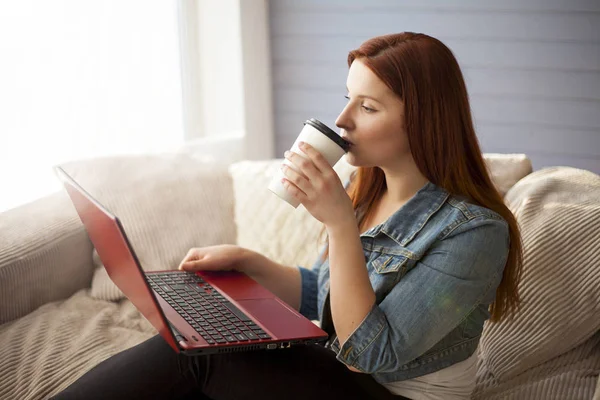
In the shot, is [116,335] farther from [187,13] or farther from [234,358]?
[187,13]

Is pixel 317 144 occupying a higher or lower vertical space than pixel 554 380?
higher

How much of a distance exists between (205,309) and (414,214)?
1.39 ft

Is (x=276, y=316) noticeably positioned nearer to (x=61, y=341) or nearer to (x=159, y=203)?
(x=61, y=341)

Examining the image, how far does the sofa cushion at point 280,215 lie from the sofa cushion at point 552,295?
310mm

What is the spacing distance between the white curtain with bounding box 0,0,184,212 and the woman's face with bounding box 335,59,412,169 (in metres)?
1.27

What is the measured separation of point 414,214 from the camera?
4.33 feet

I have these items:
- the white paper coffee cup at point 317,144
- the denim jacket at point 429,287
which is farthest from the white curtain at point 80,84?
the denim jacket at point 429,287

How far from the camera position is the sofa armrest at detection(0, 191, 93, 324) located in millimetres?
1751

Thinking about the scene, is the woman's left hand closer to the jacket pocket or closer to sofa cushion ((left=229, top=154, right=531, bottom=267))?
the jacket pocket

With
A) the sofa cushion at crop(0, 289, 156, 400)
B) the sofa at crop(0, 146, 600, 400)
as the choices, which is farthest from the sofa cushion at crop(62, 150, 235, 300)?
the sofa cushion at crop(0, 289, 156, 400)

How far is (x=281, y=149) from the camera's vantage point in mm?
3312

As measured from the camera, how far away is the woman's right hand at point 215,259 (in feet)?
5.14

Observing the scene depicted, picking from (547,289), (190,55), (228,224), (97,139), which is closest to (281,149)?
(190,55)

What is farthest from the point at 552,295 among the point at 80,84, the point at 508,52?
the point at 80,84
